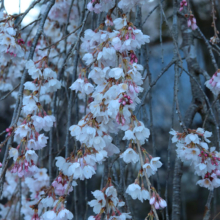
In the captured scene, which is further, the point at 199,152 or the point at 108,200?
the point at 199,152

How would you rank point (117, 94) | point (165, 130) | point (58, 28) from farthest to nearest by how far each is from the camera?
1. point (165, 130)
2. point (58, 28)
3. point (117, 94)

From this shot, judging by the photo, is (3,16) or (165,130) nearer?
(3,16)

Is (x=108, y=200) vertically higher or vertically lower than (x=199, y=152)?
lower

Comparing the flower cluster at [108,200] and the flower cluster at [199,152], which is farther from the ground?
the flower cluster at [199,152]

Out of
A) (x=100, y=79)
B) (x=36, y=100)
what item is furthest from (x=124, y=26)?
(x=36, y=100)

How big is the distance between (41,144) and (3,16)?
2.19 ft

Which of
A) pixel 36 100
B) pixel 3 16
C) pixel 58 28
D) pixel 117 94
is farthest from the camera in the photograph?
pixel 58 28

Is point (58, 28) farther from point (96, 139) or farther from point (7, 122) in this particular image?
point (7, 122)

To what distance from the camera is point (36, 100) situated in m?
1.02

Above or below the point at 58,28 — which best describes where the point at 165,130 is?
below

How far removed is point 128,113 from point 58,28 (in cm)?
153

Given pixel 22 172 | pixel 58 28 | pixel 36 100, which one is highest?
pixel 58 28

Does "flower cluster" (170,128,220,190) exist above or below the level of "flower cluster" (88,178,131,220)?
above

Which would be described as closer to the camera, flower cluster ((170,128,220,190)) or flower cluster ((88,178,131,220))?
flower cluster ((88,178,131,220))
